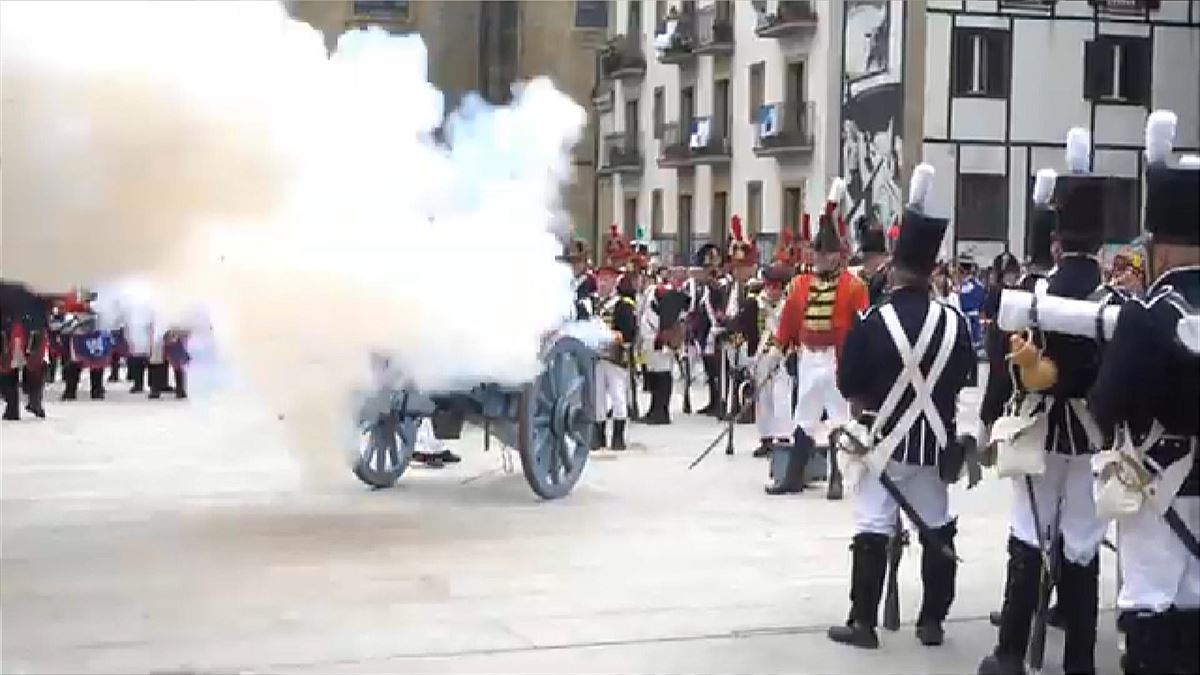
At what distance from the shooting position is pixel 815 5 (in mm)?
34875

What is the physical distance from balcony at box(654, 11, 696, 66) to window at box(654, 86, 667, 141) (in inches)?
68.6

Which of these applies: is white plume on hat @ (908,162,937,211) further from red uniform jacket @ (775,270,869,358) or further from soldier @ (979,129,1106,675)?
red uniform jacket @ (775,270,869,358)

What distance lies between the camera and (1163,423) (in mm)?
5473

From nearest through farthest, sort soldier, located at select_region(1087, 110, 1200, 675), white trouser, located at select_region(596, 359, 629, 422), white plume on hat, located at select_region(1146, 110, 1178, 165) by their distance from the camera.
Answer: soldier, located at select_region(1087, 110, 1200, 675) < white plume on hat, located at select_region(1146, 110, 1178, 165) < white trouser, located at select_region(596, 359, 629, 422)

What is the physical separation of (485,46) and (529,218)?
39222 mm

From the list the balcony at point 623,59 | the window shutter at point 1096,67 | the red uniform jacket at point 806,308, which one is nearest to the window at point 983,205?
the window shutter at point 1096,67

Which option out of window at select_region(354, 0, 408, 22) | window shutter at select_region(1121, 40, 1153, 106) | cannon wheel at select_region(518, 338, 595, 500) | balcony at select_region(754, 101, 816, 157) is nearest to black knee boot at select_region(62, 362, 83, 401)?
window at select_region(354, 0, 408, 22)

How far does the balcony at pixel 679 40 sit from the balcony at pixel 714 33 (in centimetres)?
29

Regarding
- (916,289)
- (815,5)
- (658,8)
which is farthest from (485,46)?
(916,289)

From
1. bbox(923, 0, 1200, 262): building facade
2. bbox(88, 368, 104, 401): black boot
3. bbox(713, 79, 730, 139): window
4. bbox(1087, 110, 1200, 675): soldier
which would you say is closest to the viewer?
bbox(1087, 110, 1200, 675): soldier

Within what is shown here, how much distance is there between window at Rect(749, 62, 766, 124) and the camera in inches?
1462

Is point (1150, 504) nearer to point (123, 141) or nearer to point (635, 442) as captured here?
point (123, 141)

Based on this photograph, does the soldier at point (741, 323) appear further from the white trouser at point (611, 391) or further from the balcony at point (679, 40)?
the balcony at point (679, 40)

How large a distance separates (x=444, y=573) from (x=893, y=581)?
2.52 m
